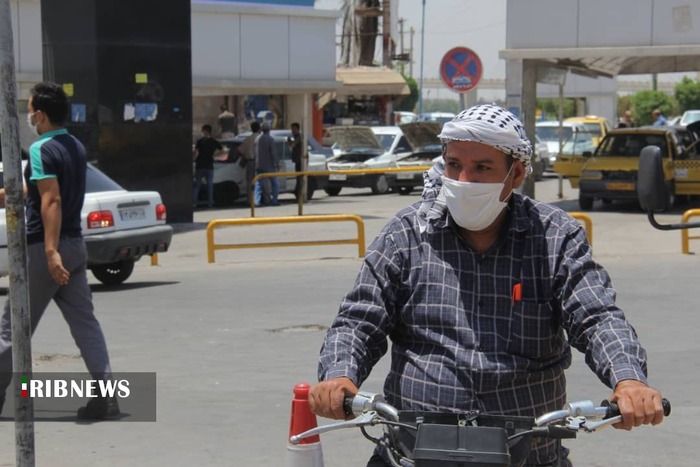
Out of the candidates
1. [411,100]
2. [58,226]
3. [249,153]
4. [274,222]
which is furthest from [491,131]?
[411,100]

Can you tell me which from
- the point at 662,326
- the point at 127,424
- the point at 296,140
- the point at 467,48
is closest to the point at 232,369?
the point at 127,424

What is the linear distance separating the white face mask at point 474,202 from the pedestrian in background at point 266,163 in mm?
22867

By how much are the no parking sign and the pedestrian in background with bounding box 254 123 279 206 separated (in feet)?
24.7

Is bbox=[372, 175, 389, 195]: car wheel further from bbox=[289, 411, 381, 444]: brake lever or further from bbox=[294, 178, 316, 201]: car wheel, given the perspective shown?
bbox=[289, 411, 381, 444]: brake lever

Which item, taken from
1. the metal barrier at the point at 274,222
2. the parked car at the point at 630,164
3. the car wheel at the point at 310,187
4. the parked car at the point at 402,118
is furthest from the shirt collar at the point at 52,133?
the parked car at the point at 402,118

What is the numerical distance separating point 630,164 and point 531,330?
2154cm

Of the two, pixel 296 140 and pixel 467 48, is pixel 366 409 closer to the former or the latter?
pixel 467 48

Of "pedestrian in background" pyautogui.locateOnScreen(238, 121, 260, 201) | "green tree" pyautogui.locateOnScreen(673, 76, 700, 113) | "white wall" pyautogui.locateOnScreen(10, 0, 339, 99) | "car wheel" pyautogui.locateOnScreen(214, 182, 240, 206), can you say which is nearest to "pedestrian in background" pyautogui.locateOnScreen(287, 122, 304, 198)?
"white wall" pyautogui.locateOnScreen(10, 0, 339, 99)

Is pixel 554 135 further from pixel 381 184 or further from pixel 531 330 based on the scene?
pixel 531 330

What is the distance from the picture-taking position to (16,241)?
16.2 feet

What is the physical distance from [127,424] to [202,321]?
13.2 feet

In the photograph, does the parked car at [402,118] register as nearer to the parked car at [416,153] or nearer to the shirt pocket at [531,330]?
the parked car at [416,153]

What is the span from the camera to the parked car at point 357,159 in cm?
3023

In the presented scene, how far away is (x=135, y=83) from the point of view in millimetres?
20625
